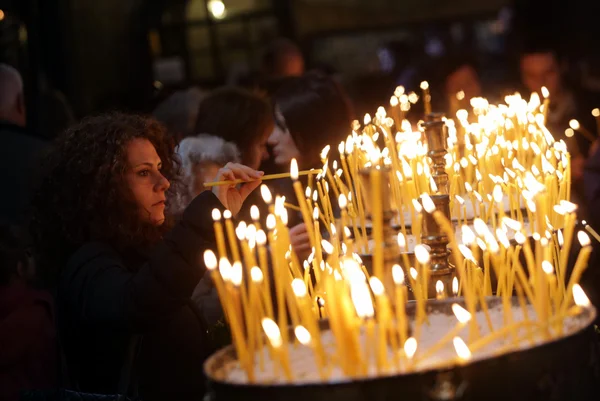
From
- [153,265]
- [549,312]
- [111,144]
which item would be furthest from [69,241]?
[549,312]

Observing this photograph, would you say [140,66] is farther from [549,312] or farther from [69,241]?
[549,312]

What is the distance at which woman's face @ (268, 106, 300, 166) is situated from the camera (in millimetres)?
5590

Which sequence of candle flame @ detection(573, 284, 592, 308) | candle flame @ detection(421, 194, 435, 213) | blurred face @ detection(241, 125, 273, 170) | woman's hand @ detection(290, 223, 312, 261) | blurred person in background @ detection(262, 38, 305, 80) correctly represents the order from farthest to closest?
blurred person in background @ detection(262, 38, 305, 80)
blurred face @ detection(241, 125, 273, 170)
woman's hand @ detection(290, 223, 312, 261)
candle flame @ detection(421, 194, 435, 213)
candle flame @ detection(573, 284, 592, 308)

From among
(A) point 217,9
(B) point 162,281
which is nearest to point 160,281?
(B) point 162,281

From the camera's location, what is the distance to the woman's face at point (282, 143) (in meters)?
5.59

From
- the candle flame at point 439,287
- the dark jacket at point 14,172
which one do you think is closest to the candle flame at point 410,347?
the candle flame at point 439,287

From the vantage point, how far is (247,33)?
1489 centimetres

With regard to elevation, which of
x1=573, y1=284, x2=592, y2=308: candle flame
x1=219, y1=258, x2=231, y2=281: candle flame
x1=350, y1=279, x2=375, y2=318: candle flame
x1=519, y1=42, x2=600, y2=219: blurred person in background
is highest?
x1=219, y1=258, x2=231, y2=281: candle flame

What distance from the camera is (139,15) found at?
14469mm

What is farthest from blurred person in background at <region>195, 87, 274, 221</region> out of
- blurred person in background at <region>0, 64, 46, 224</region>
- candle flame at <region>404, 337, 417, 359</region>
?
candle flame at <region>404, 337, 417, 359</region>

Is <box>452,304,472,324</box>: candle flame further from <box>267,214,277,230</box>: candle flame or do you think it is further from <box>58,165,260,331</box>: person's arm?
<box>58,165,260,331</box>: person's arm

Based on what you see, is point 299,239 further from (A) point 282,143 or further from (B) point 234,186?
(A) point 282,143

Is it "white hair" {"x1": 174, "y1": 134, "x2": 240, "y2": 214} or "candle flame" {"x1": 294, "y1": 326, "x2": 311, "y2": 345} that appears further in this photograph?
"white hair" {"x1": 174, "y1": 134, "x2": 240, "y2": 214}

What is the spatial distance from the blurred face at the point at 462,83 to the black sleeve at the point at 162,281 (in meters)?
4.65
